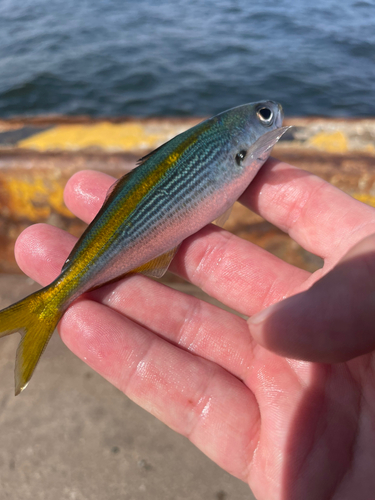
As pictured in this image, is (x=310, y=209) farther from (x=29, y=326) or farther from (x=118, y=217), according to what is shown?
(x=29, y=326)

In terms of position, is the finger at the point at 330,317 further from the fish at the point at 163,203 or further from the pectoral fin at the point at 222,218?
the pectoral fin at the point at 222,218

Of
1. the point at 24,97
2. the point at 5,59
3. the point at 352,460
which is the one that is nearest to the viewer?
the point at 352,460

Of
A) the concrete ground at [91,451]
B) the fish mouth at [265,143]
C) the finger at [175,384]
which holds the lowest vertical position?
the concrete ground at [91,451]

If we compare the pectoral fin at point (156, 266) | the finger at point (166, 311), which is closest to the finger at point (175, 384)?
the finger at point (166, 311)

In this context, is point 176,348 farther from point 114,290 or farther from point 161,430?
point 161,430

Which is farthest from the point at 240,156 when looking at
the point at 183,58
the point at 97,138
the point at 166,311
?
the point at 183,58

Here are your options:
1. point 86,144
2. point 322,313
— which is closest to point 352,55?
point 86,144
